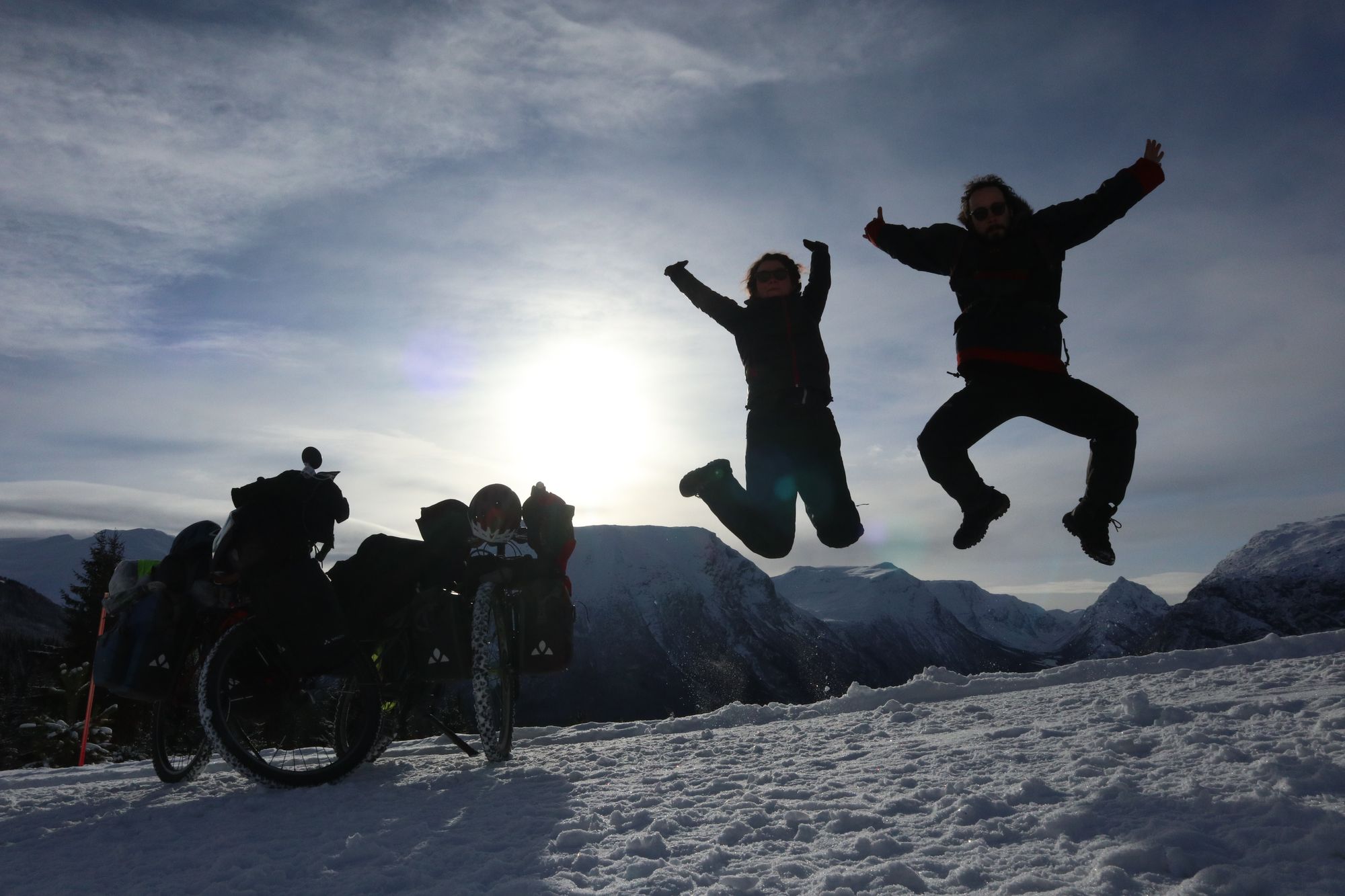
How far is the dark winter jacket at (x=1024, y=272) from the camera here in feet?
17.8

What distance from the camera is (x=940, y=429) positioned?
18.9 ft

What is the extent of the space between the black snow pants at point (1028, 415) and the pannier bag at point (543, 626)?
3.11 metres

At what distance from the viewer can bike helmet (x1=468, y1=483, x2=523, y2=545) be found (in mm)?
6754

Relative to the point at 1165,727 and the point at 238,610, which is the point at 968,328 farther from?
the point at 238,610

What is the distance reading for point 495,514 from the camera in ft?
22.2

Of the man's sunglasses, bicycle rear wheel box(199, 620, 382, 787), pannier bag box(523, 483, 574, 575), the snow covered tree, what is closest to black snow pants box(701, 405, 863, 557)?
pannier bag box(523, 483, 574, 575)

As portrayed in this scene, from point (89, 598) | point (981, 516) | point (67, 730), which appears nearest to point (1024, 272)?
point (981, 516)

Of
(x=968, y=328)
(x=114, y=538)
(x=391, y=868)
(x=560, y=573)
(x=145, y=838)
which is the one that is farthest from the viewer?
(x=114, y=538)

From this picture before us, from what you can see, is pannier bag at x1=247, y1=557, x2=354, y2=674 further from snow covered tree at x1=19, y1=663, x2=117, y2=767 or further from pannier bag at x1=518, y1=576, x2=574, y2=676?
snow covered tree at x1=19, y1=663, x2=117, y2=767

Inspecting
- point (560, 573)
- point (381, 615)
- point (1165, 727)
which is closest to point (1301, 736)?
point (1165, 727)

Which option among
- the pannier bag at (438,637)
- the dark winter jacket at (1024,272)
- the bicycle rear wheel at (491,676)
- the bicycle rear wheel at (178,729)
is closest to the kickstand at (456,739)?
the bicycle rear wheel at (491,676)

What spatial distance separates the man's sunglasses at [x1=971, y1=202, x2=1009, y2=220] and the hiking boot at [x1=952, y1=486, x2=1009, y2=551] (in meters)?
1.83

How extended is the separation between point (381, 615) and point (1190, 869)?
527cm

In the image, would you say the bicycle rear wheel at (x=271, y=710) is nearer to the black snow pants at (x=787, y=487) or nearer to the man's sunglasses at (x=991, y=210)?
the black snow pants at (x=787, y=487)
